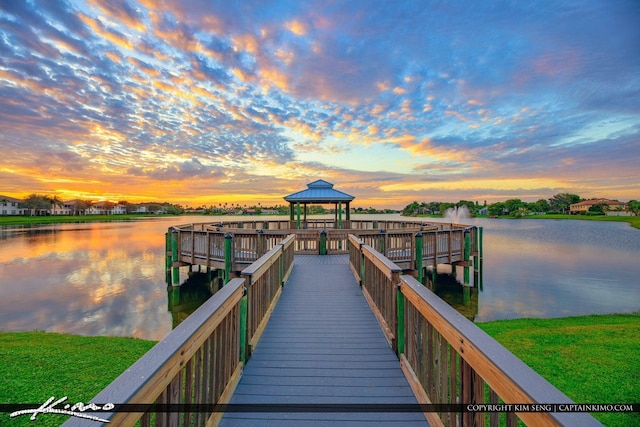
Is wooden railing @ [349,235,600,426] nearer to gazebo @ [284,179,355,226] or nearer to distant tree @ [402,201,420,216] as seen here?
gazebo @ [284,179,355,226]

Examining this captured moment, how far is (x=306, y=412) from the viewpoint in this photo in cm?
279

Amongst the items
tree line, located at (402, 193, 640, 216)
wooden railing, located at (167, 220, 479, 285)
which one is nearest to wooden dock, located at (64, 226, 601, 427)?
wooden railing, located at (167, 220, 479, 285)

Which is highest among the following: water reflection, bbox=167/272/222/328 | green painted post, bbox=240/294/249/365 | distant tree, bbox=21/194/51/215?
distant tree, bbox=21/194/51/215

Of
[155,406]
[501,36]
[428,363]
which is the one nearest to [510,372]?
[428,363]

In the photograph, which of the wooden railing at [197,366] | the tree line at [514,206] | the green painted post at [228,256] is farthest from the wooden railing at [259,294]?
the tree line at [514,206]

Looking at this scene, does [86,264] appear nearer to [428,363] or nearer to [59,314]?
[59,314]

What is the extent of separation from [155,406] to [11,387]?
17.7 feet

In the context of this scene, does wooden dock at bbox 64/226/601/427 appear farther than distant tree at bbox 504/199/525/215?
No

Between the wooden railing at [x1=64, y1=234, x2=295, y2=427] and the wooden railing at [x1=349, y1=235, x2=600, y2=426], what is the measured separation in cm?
186

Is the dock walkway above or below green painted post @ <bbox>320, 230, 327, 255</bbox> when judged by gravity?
below

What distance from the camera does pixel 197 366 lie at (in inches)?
89.0

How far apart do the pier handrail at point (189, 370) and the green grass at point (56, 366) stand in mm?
3069

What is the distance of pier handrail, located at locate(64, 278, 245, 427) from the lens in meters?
1.32

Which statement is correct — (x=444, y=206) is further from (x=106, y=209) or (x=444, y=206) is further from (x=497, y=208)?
(x=106, y=209)
